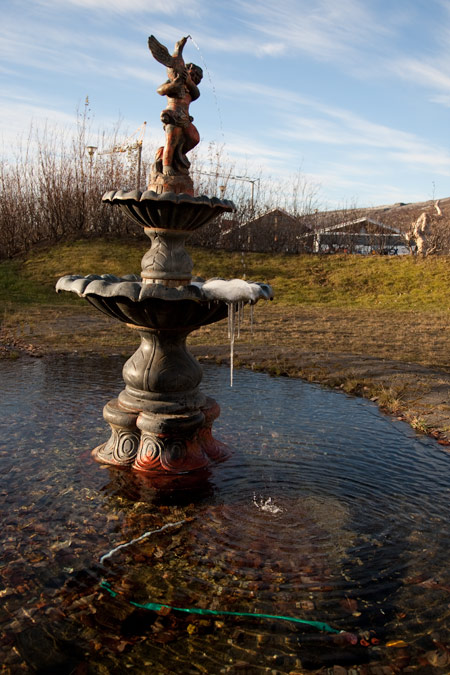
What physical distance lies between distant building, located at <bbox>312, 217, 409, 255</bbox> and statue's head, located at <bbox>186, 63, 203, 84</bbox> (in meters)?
22.2

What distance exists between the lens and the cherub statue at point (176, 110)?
460cm

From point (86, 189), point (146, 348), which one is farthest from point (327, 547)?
point (86, 189)

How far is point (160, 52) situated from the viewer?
453cm

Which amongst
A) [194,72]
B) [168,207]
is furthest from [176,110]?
[168,207]

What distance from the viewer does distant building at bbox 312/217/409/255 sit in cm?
2695

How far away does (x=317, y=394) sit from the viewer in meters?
7.39

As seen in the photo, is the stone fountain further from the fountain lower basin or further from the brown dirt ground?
the brown dirt ground

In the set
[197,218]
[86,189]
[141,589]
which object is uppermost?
[86,189]

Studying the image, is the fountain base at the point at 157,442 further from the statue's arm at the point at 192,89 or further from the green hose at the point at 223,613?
the statue's arm at the point at 192,89

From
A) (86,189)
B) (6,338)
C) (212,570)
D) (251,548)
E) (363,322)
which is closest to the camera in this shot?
(212,570)

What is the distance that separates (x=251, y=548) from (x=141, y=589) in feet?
2.49

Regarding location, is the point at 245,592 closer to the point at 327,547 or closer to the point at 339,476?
the point at 327,547

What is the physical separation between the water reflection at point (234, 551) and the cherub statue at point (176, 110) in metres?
2.58

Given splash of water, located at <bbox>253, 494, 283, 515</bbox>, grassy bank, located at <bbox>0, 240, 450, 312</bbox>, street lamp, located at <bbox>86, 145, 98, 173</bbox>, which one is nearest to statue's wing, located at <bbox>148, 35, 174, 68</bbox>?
splash of water, located at <bbox>253, 494, 283, 515</bbox>
